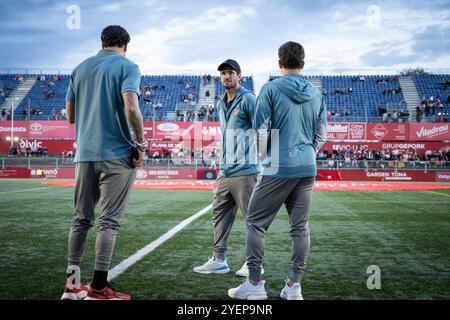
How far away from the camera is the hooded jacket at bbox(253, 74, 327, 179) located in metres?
3.68

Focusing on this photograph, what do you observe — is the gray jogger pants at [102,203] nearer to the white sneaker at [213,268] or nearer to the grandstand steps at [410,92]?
the white sneaker at [213,268]

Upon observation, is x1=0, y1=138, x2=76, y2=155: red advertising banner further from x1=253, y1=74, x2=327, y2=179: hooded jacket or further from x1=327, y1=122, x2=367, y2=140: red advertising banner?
x1=253, y1=74, x2=327, y2=179: hooded jacket

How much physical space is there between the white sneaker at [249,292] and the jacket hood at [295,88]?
5.14 ft

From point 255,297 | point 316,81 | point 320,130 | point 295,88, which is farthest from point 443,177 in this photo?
point 255,297

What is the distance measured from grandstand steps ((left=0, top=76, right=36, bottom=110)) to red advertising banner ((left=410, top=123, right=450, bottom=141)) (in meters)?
32.9

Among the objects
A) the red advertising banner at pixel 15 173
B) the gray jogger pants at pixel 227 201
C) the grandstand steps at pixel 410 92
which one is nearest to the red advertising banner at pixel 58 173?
the red advertising banner at pixel 15 173

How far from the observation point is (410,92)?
134 ft

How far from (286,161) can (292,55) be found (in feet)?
2.91

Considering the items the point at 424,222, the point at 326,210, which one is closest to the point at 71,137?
the point at 326,210

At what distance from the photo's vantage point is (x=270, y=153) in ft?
12.5

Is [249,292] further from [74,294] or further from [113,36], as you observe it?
[113,36]

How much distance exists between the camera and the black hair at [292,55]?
12.3ft

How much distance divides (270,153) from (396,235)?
415 centimetres

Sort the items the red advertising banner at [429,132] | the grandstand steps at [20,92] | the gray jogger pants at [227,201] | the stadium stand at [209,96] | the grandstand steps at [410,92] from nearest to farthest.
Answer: the gray jogger pants at [227,201] → the red advertising banner at [429,132] → the stadium stand at [209,96] → the grandstand steps at [410,92] → the grandstand steps at [20,92]
